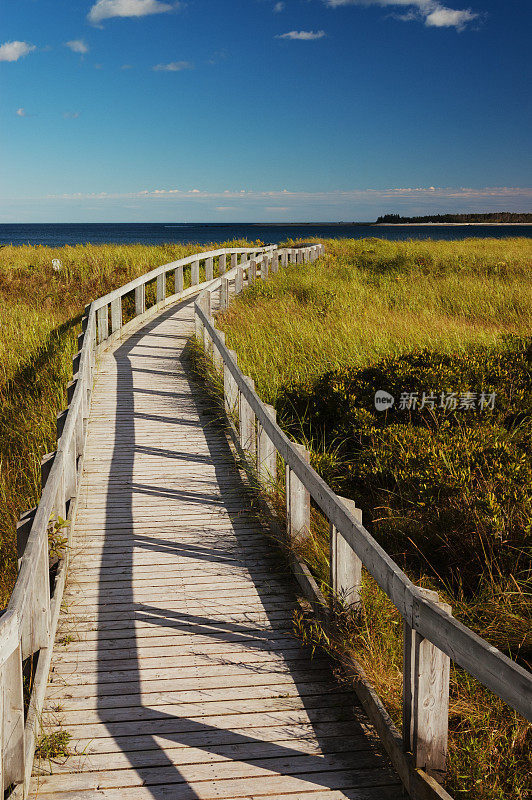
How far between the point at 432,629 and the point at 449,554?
3.37 metres

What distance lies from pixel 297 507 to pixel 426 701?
2.52 m

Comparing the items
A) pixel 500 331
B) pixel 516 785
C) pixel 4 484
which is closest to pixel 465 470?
pixel 516 785

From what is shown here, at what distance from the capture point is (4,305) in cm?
1730

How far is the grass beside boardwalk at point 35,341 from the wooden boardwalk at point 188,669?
2.56ft

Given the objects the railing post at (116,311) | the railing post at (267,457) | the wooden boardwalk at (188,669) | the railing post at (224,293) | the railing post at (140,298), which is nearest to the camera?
the wooden boardwalk at (188,669)

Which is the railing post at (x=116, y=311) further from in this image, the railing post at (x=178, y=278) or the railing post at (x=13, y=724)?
the railing post at (x=13, y=724)

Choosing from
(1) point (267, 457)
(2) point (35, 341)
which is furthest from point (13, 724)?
(2) point (35, 341)

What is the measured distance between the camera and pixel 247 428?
782 centimetres

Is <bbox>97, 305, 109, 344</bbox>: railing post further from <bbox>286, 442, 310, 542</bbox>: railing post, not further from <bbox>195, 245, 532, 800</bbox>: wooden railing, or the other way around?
<bbox>286, 442, 310, 542</bbox>: railing post

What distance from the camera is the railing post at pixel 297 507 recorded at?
17.8ft

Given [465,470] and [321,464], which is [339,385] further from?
[465,470]

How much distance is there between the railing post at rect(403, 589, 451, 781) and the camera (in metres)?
3.01

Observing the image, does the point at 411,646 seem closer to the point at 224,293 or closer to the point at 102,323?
the point at 102,323

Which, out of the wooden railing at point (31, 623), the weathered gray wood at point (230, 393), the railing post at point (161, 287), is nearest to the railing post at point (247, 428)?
the weathered gray wood at point (230, 393)
